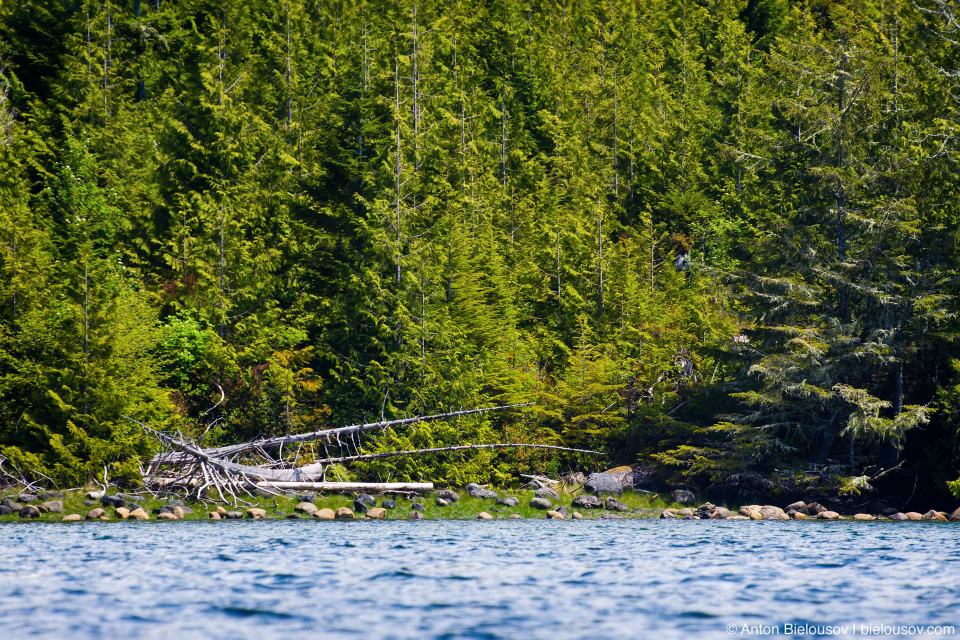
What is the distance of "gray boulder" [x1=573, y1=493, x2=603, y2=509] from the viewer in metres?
24.2

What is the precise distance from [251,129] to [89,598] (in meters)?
26.5

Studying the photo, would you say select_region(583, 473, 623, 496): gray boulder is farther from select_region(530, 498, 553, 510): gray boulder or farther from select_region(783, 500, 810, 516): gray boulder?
select_region(783, 500, 810, 516): gray boulder

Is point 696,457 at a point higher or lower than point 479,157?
lower

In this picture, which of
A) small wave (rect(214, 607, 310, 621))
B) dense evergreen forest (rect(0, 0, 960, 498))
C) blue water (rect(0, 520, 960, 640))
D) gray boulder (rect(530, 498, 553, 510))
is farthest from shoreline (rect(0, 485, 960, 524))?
small wave (rect(214, 607, 310, 621))

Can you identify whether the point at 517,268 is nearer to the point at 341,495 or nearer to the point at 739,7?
the point at 341,495

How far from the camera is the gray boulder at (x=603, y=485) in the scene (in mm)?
26016

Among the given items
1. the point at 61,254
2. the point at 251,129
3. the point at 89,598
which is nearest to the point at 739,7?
the point at 251,129

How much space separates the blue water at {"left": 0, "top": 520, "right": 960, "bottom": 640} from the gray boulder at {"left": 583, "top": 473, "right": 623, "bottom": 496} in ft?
27.8

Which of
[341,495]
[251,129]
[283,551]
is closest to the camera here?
[283,551]

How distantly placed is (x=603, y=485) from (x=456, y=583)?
1638cm

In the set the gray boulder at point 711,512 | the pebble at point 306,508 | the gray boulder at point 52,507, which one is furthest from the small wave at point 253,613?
the gray boulder at point 711,512

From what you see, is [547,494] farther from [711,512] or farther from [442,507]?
[711,512]

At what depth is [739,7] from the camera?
56.8m

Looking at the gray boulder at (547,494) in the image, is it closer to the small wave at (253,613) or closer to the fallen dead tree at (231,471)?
the fallen dead tree at (231,471)
